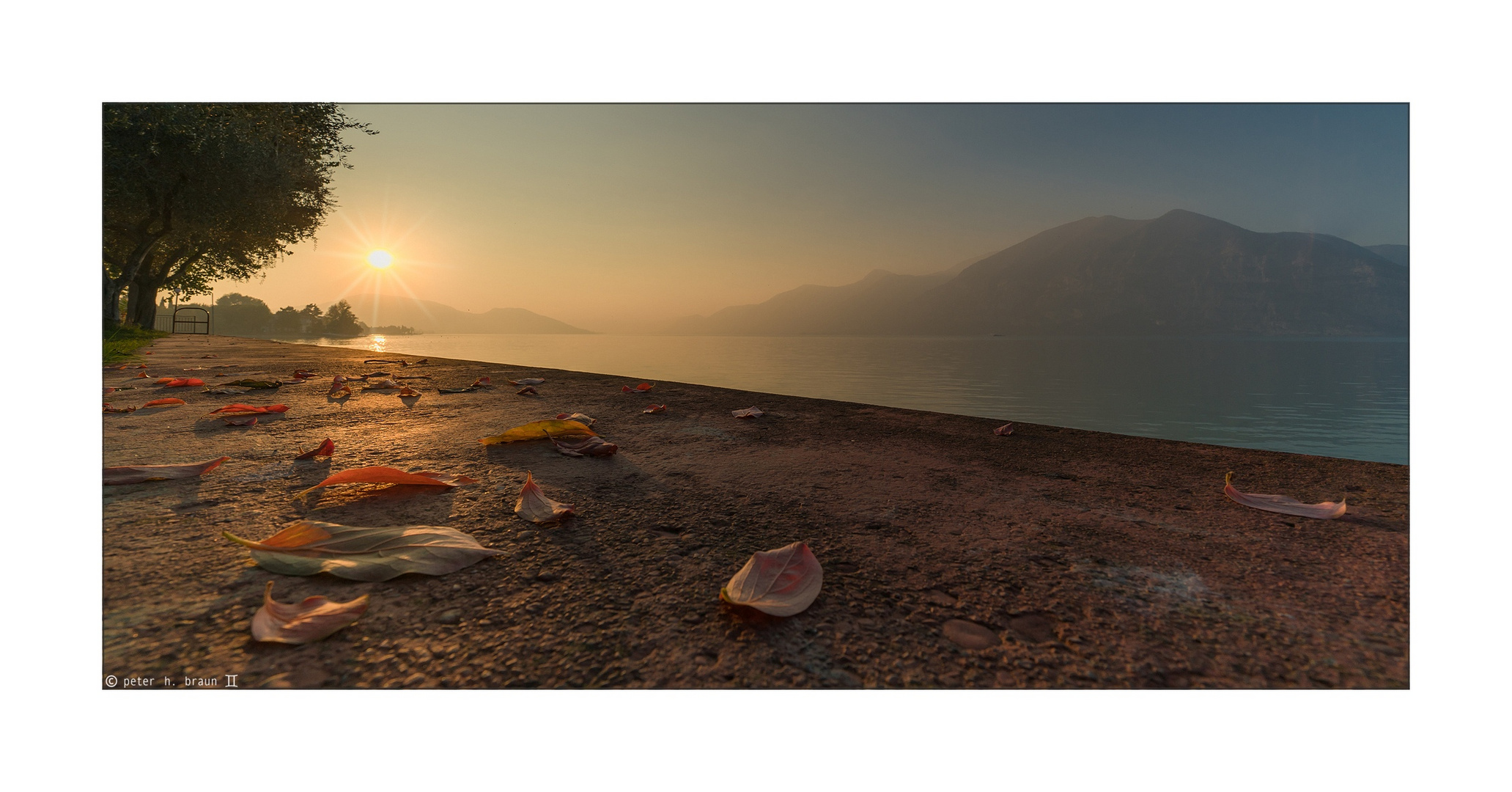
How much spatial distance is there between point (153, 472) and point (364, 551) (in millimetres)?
1455

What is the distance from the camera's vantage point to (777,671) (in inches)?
46.4

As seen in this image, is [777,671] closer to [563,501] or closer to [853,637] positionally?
[853,637]

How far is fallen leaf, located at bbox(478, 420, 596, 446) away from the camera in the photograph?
307cm

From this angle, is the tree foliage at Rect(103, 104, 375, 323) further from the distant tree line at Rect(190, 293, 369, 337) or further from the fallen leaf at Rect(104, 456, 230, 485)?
the distant tree line at Rect(190, 293, 369, 337)

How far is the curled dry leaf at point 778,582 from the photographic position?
1.35 m

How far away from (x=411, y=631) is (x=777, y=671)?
0.81 metres

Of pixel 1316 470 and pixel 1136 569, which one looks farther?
pixel 1316 470

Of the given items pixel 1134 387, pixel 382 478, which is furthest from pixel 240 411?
pixel 1134 387

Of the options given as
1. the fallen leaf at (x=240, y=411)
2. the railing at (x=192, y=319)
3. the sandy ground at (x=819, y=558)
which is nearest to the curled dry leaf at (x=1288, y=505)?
the sandy ground at (x=819, y=558)

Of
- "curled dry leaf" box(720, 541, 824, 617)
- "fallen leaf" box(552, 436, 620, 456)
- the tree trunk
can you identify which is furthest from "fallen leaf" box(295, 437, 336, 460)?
the tree trunk

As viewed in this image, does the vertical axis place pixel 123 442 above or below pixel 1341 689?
above

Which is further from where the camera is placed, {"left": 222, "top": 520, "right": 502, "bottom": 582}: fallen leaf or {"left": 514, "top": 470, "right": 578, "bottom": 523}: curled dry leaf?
{"left": 514, "top": 470, "right": 578, "bottom": 523}: curled dry leaf

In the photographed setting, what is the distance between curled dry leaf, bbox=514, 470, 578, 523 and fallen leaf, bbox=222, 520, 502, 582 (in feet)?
0.91

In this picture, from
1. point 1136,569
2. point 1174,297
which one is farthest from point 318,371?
point 1174,297
